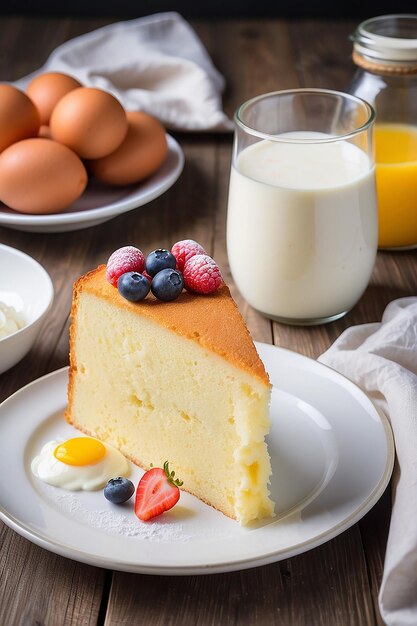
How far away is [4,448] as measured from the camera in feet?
4.46

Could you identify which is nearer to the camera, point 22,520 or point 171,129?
point 22,520

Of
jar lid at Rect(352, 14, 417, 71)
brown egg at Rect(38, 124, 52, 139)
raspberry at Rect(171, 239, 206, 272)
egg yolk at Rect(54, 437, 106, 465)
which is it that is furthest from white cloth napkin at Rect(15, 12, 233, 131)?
egg yolk at Rect(54, 437, 106, 465)

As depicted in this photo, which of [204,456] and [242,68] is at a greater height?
[204,456]

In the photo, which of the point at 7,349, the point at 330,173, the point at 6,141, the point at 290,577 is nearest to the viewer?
the point at 290,577

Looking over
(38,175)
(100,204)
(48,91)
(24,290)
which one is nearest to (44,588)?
A: (24,290)

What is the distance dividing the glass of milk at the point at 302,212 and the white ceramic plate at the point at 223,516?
23 cm

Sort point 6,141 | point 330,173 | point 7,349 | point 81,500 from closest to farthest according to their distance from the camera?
point 81,500, point 7,349, point 330,173, point 6,141

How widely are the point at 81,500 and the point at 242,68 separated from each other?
2148mm

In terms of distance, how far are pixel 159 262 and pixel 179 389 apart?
0.20 metres

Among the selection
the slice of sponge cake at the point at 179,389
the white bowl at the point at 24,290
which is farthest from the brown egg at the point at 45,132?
the slice of sponge cake at the point at 179,389

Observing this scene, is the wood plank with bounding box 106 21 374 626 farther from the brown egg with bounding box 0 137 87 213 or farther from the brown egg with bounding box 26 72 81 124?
the brown egg with bounding box 26 72 81 124

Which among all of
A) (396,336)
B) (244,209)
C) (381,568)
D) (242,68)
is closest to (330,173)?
(244,209)

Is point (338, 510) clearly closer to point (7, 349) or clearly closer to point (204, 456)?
point (204, 456)

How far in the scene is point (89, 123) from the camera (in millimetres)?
2088
